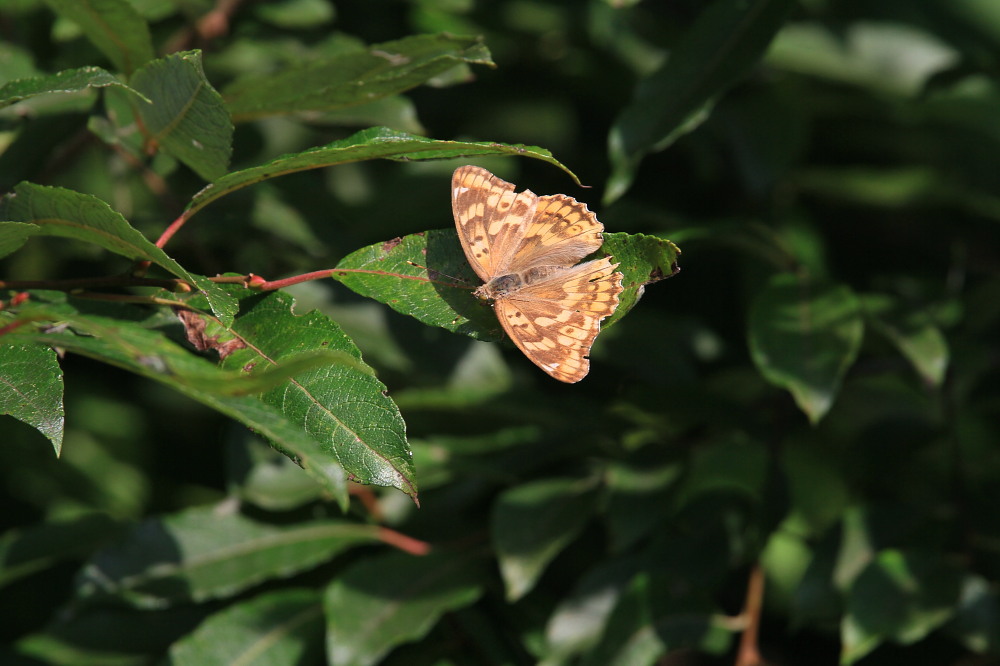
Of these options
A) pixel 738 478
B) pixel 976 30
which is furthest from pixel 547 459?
pixel 976 30

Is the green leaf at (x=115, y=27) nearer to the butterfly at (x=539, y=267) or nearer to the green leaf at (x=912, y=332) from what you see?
the butterfly at (x=539, y=267)

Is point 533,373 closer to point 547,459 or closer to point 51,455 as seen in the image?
point 547,459

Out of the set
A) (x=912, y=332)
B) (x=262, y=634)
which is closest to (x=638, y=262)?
(x=912, y=332)

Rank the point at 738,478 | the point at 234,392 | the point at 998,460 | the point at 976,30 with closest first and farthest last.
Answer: the point at 234,392 → the point at 738,478 → the point at 998,460 → the point at 976,30

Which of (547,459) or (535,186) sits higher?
(535,186)

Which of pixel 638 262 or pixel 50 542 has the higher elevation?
pixel 638 262

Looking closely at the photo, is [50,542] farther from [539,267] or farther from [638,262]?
[638,262]

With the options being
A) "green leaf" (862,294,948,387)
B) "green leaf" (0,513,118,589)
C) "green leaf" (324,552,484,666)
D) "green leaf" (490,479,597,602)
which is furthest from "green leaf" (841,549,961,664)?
"green leaf" (0,513,118,589)
